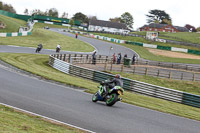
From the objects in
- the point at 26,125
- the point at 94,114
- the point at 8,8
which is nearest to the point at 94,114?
the point at 94,114

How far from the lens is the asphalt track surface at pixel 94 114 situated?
36.7ft

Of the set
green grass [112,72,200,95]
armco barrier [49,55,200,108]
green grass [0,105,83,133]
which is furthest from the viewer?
green grass [112,72,200,95]

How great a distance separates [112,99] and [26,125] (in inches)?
244

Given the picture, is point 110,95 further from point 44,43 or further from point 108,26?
point 108,26

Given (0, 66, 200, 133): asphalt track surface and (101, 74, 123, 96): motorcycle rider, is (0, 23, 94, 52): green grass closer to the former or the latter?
(0, 66, 200, 133): asphalt track surface

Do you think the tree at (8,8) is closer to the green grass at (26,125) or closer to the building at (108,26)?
the building at (108,26)

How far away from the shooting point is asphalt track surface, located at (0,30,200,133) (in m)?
11.2

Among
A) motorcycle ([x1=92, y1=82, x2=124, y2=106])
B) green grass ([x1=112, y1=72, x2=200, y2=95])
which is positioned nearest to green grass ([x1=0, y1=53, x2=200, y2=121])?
green grass ([x1=112, y1=72, x2=200, y2=95])

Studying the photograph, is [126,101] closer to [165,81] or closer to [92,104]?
[92,104]

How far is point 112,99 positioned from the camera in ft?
48.4

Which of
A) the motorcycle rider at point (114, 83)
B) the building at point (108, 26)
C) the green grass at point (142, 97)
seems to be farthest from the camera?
the building at point (108, 26)

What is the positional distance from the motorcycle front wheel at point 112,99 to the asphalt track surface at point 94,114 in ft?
1.01

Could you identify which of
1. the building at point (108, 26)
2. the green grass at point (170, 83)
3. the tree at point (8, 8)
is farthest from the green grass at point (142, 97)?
the tree at point (8, 8)

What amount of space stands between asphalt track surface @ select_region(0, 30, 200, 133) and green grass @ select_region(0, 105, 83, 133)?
0.84m
